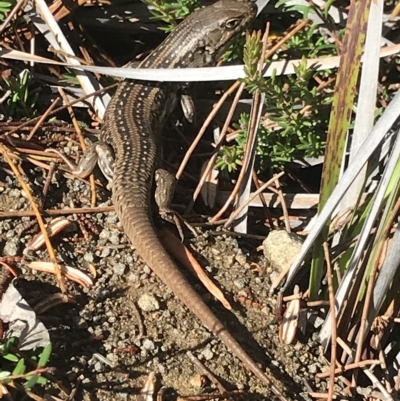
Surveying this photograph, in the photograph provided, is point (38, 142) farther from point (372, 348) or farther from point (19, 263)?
point (372, 348)

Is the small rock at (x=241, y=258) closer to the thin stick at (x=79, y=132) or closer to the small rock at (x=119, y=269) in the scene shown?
the small rock at (x=119, y=269)

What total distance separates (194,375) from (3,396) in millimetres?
700

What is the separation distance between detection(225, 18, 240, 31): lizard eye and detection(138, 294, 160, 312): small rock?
1.84 metres

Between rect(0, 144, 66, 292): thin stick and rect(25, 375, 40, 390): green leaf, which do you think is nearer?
rect(25, 375, 40, 390): green leaf

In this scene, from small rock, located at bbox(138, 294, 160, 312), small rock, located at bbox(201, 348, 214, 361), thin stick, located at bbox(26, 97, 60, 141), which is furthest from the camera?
thin stick, located at bbox(26, 97, 60, 141)

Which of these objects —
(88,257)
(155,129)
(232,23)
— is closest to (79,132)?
(155,129)

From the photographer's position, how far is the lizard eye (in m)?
3.92

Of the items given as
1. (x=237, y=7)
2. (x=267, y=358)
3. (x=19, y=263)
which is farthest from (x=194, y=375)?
(x=237, y=7)

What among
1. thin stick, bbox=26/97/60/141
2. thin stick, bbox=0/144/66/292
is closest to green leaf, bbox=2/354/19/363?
thin stick, bbox=0/144/66/292

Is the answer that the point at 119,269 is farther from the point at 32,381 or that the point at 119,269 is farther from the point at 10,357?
the point at 32,381

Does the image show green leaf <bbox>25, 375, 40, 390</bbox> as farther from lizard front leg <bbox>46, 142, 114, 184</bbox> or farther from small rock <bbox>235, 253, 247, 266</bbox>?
lizard front leg <bbox>46, 142, 114, 184</bbox>

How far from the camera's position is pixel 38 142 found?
10.9 ft

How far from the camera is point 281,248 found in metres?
2.98

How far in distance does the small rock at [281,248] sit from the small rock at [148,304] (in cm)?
56
